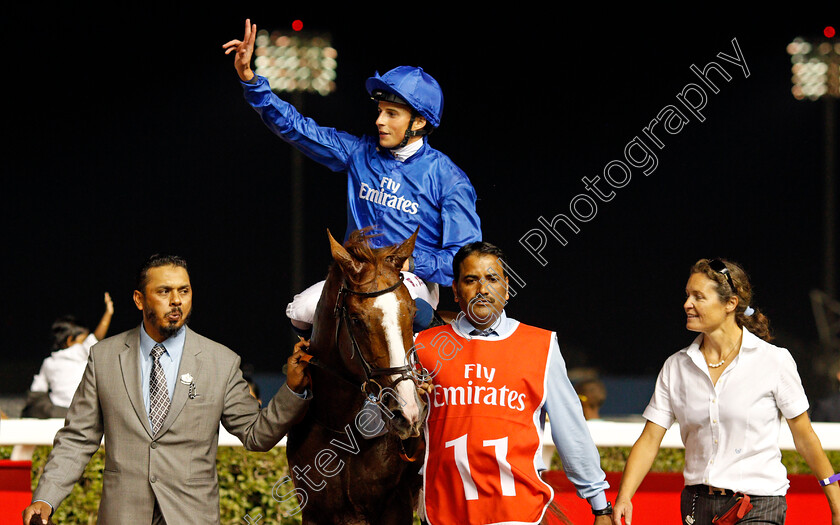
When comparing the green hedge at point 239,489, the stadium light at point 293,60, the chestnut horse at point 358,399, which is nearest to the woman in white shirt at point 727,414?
the chestnut horse at point 358,399

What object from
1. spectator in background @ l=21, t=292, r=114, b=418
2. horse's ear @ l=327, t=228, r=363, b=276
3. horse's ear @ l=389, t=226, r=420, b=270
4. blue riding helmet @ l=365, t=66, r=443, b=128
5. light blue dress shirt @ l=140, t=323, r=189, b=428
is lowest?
light blue dress shirt @ l=140, t=323, r=189, b=428

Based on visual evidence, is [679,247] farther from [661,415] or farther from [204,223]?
[661,415]

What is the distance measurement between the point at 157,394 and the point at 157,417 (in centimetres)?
7

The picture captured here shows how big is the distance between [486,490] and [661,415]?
86 cm

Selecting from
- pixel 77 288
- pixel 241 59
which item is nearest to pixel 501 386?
pixel 241 59

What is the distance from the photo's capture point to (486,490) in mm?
2381

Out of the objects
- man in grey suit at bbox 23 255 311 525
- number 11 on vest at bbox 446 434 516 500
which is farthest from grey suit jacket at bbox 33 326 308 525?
number 11 on vest at bbox 446 434 516 500

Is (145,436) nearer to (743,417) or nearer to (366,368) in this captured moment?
(366,368)

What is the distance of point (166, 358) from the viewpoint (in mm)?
2799

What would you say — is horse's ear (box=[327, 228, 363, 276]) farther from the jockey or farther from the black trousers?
the black trousers
